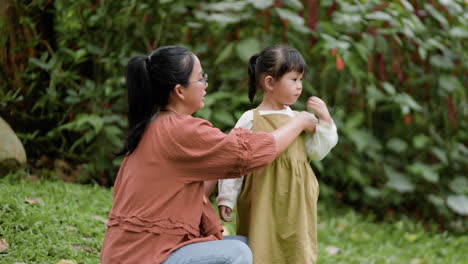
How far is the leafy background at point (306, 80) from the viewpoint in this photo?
3.71 metres

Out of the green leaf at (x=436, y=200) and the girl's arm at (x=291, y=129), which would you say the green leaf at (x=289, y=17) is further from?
the green leaf at (x=436, y=200)

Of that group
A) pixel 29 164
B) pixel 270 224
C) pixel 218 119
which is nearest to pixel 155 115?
pixel 270 224

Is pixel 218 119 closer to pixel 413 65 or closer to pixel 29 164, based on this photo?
pixel 29 164

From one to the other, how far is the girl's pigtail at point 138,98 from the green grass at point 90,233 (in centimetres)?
90

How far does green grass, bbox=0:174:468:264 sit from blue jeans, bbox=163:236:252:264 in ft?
2.90

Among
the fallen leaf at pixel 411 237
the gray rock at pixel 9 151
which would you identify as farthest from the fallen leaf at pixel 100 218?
the fallen leaf at pixel 411 237

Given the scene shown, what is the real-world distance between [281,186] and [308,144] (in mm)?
209

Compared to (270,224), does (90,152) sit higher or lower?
lower

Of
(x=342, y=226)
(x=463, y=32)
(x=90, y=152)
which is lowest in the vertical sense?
(x=342, y=226)

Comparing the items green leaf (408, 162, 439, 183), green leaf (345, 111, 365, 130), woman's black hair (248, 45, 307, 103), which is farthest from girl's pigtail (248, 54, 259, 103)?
green leaf (408, 162, 439, 183)

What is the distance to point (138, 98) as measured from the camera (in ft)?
6.07

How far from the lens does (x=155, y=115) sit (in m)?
1.89

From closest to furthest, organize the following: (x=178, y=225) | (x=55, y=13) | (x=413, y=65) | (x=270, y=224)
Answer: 1. (x=178, y=225)
2. (x=270, y=224)
3. (x=55, y=13)
4. (x=413, y=65)

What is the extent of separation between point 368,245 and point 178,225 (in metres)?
2.22
